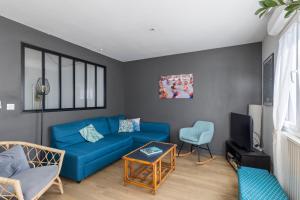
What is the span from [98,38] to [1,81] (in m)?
1.67

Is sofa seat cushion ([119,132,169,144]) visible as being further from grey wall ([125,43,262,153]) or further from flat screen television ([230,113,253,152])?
flat screen television ([230,113,253,152])

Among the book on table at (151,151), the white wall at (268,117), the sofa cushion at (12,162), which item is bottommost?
the book on table at (151,151)

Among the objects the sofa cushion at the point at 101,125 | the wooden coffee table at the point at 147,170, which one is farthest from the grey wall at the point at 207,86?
the wooden coffee table at the point at 147,170

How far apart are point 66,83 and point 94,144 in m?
1.39

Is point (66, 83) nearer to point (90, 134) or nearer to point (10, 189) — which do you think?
point (90, 134)

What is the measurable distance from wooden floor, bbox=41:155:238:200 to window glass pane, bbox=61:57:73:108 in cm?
149

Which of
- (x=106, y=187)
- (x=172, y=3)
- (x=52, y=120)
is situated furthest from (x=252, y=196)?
(x=52, y=120)

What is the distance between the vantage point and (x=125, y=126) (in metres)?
4.02

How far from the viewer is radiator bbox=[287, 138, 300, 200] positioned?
154 centimetres

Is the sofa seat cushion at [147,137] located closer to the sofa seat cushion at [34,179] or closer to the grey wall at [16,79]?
the grey wall at [16,79]

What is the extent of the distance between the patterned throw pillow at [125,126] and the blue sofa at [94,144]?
0.10m

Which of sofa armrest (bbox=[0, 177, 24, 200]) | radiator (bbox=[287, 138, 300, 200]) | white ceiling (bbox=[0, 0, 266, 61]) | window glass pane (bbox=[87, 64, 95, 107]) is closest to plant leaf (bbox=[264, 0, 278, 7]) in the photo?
white ceiling (bbox=[0, 0, 266, 61])

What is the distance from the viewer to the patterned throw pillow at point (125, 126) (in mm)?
3984

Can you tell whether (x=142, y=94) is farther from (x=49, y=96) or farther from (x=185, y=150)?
(x=49, y=96)
